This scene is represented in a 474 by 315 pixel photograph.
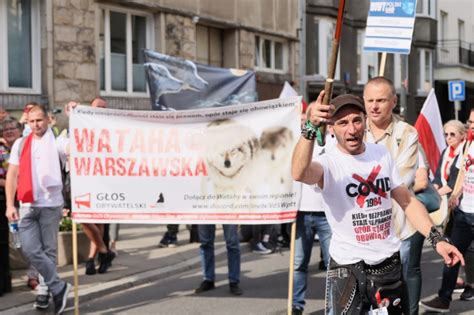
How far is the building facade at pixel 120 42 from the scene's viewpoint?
14508 millimetres

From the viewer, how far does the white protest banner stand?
23.2 feet

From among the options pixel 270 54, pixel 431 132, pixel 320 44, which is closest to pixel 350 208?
pixel 431 132

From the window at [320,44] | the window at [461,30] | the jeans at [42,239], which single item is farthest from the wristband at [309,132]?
the window at [461,30]

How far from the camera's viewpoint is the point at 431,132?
372 inches

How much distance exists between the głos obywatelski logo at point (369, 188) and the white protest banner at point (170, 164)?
2808mm

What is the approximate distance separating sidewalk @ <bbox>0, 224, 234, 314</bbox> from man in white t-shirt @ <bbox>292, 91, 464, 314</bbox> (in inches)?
160

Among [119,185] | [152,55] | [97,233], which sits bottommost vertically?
[97,233]

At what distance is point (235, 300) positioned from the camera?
7852 mm

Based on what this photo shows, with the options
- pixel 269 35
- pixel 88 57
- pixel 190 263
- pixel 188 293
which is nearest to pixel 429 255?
pixel 190 263

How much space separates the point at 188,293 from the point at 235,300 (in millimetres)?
680

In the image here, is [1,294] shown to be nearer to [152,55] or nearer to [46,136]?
[46,136]

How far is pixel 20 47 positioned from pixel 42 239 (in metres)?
8.17

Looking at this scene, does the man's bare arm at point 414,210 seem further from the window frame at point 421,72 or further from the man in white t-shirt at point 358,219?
the window frame at point 421,72

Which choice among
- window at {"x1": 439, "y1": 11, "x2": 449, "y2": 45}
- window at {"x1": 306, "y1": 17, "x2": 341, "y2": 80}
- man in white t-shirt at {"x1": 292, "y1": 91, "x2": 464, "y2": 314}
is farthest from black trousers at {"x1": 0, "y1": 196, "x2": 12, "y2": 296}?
window at {"x1": 439, "y1": 11, "x2": 449, "y2": 45}
